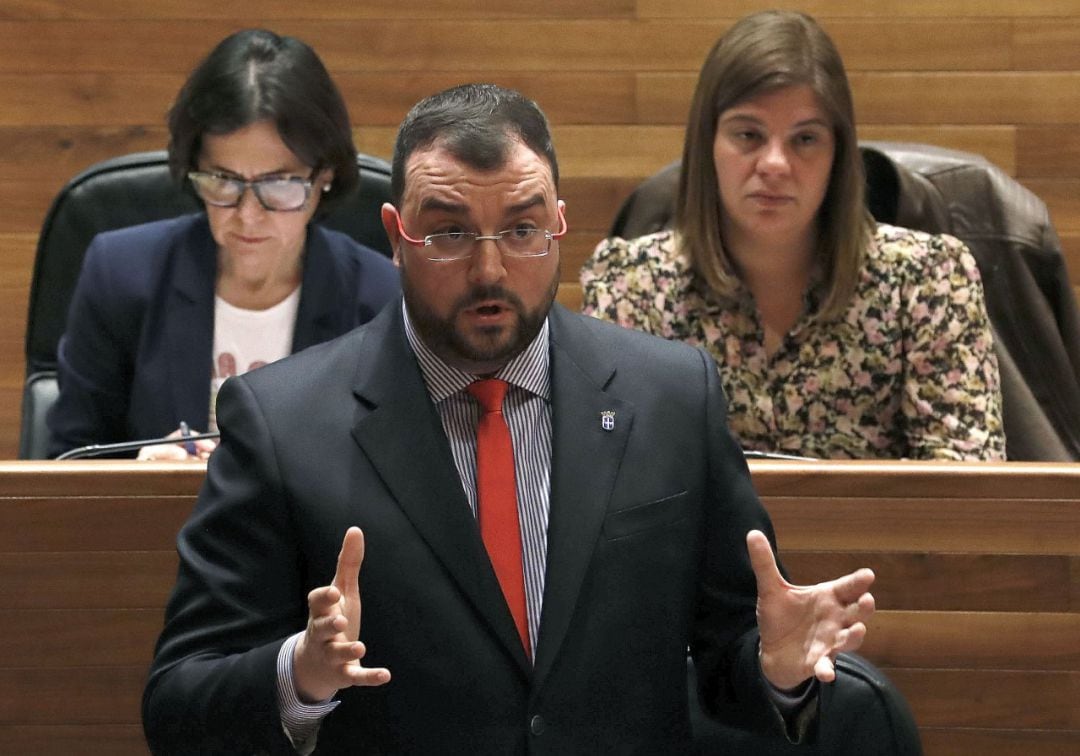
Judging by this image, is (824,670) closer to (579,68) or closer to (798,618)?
(798,618)

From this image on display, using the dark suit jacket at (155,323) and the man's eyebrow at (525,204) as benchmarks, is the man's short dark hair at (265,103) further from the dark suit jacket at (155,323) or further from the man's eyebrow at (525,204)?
the man's eyebrow at (525,204)

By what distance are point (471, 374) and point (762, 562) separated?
0.26m

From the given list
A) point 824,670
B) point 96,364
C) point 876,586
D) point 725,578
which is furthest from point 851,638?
point 96,364

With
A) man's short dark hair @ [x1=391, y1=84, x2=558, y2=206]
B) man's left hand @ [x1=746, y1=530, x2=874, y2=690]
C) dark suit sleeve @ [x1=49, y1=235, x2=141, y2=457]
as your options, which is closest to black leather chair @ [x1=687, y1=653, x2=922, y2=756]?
man's left hand @ [x1=746, y1=530, x2=874, y2=690]

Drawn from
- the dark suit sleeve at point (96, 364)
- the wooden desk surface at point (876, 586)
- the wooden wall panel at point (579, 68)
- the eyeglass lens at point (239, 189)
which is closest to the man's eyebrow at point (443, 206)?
the wooden desk surface at point (876, 586)

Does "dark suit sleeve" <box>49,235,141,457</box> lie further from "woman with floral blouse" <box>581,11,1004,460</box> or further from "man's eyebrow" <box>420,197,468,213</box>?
"man's eyebrow" <box>420,197,468,213</box>

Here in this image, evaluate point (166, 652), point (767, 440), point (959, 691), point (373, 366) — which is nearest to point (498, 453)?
point (373, 366)

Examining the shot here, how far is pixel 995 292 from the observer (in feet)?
7.02

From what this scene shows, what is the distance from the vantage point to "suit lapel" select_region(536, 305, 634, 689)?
118 cm

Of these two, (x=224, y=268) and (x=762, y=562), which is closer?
(x=762, y=562)

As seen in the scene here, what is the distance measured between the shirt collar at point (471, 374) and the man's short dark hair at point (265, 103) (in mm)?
727

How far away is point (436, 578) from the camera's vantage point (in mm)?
1188

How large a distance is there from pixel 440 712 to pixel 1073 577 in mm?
681

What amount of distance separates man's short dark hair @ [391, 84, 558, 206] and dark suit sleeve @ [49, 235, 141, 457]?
2.70 feet
